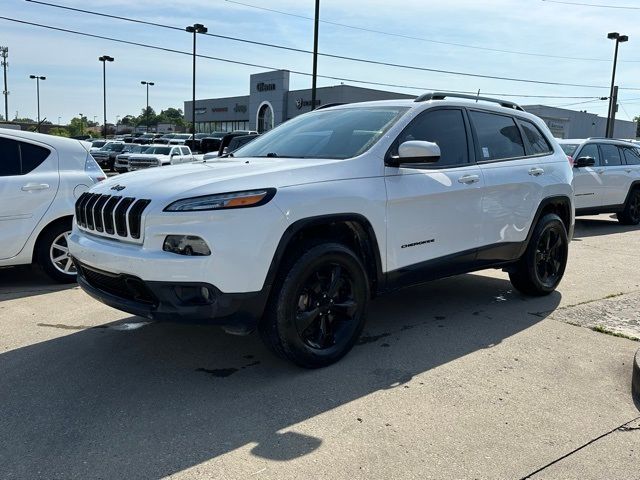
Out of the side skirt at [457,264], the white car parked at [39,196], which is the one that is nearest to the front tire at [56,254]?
the white car parked at [39,196]

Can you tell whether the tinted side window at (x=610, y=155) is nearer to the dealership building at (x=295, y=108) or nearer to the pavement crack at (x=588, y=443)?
the pavement crack at (x=588, y=443)

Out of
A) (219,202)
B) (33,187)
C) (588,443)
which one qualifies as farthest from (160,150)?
(588,443)

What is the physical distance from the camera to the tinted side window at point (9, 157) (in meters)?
6.13

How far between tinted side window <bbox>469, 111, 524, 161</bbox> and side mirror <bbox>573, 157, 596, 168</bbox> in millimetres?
6314

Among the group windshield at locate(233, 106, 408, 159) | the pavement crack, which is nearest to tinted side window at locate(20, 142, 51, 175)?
windshield at locate(233, 106, 408, 159)

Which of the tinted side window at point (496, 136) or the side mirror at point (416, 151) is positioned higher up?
the tinted side window at point (496, 136)

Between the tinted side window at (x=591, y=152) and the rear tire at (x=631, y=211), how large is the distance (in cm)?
124

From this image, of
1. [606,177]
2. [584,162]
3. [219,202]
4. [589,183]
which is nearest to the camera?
[219,202]

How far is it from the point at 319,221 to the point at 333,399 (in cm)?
111

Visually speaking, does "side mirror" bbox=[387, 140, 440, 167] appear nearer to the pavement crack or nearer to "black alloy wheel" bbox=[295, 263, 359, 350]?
"black alloy wheel" bbox=[295, 263, 359, 350]

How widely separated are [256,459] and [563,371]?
234 cm

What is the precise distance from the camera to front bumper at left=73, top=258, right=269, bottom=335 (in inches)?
135

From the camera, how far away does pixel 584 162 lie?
443 inches

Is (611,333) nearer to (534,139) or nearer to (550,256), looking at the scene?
(550,256)
